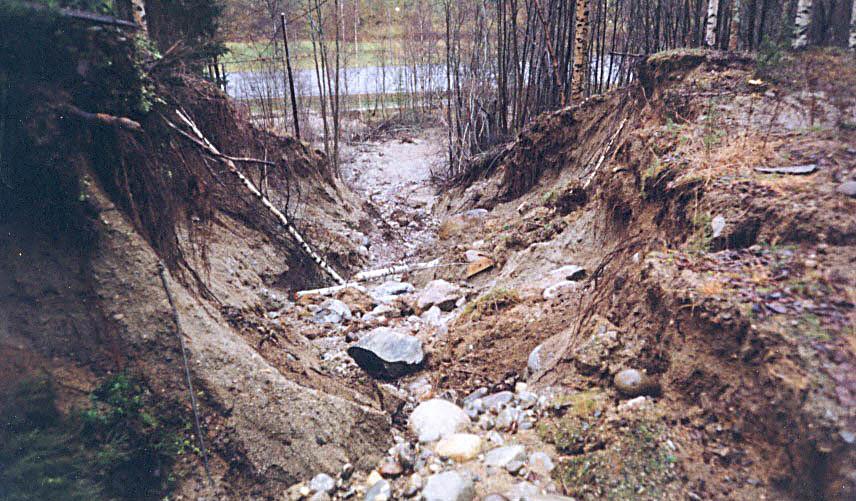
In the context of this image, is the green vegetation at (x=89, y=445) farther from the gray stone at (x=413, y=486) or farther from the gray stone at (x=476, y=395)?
the gray stone at (x=476, y=395)

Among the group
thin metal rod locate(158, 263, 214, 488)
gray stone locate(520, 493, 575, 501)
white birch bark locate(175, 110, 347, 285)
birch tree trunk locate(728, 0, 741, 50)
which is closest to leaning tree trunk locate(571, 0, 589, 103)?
birch tree trunk locate(728, 0, 741, 50)

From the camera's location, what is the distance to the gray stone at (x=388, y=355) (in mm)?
4352

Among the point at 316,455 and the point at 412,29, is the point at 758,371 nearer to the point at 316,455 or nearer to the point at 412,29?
the point at 316,455

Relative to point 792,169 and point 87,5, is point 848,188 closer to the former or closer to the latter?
point 792,169

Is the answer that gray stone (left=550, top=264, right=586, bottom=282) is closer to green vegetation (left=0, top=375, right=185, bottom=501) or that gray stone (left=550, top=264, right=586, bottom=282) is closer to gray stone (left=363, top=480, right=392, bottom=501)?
gray stone (left=363, top=480, right=392, bottom=501)

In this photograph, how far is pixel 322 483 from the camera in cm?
275

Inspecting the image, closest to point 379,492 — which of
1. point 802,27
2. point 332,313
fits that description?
point 332,313

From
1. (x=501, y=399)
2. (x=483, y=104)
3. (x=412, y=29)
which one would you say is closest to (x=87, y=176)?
(x=501, y=399)

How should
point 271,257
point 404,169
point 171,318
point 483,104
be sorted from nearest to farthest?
point 171,318 < point 271,257 < point 483,104 < point 404,169

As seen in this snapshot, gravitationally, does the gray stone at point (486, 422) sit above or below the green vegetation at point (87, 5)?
below

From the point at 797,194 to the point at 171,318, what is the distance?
12.0ft

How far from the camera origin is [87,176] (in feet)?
8.62

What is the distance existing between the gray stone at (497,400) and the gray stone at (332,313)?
7.72 feet

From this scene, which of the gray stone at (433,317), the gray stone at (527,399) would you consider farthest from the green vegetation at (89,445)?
the gray stone at (433,317)
